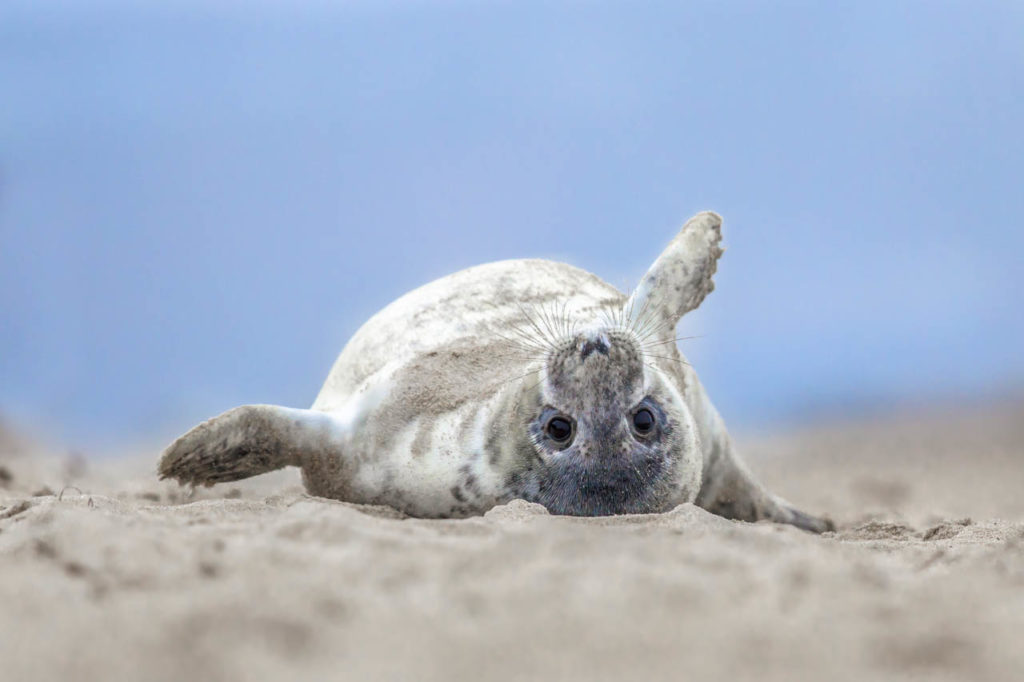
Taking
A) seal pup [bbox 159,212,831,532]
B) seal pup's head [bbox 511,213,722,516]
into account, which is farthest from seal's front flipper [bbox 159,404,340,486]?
seal pup's head [bbox 511,213,722,516]

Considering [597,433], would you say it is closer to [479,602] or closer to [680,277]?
[680,277]

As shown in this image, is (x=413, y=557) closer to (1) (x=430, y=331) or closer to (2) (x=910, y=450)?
(1) (x=430, y=331)

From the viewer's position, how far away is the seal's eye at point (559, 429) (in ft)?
11.5

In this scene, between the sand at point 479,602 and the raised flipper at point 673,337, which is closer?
the sand at point 479,602

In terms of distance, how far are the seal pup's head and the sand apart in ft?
1.69

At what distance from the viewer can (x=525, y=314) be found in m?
4.35

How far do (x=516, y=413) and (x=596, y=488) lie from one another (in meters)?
0.41

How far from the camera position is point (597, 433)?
11.3 feet

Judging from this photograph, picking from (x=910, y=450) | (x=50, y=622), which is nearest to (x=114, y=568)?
(x=50, y=622)

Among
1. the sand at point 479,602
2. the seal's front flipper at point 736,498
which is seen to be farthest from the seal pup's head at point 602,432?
the seal's front flipper at point 736,498

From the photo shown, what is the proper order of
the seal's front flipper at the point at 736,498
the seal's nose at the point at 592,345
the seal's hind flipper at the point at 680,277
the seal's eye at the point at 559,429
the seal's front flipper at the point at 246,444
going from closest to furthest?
the seal's nose at the point at 592,345 → the seal's eye at the point at 559,429 → the seal's front flipper at the point at 246,444 → the seal's hind flipper at the point at 680,277 → the seal's front flipper at the point at 736,498

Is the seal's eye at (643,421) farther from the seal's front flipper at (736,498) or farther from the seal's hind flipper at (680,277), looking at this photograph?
the seal's front flipper at (736,498)

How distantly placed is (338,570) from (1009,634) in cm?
128

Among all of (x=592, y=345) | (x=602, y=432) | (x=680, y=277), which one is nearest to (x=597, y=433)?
(x=602, y=432)
